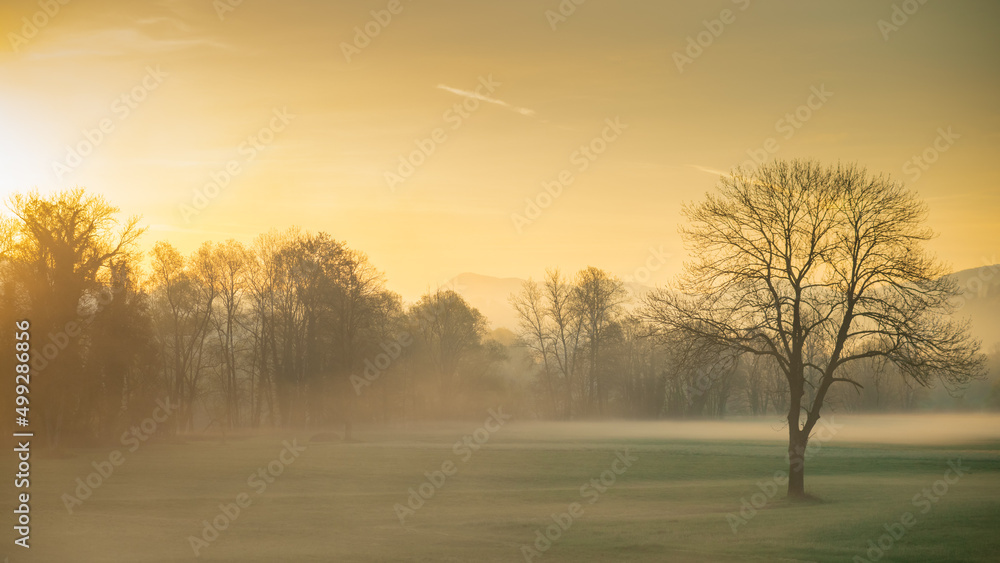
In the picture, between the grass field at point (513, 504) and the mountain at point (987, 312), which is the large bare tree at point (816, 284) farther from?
the mountain at point (987, 312)

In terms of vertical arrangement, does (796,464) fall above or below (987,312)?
below

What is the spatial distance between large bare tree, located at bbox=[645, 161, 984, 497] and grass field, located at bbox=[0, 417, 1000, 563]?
4.55 meters

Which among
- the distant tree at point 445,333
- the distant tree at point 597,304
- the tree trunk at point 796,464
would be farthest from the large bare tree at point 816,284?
the distant tree at point 445,333

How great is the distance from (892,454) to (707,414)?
189 ft

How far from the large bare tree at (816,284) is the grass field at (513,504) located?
4.55 metres

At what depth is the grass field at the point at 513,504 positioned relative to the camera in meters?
18.0

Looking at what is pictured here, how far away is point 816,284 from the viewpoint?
2639 cm

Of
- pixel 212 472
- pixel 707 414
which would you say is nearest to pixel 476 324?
pixel 707 414

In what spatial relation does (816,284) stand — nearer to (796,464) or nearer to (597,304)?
(796,464)

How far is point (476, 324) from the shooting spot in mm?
97000

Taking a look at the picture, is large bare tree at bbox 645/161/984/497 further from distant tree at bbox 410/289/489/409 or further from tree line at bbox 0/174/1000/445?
distant tree at bbox 410/289/489/409

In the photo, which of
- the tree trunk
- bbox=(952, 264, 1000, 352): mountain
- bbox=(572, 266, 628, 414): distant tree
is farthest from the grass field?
bbox=(952, 264, 1000, 352): mountain

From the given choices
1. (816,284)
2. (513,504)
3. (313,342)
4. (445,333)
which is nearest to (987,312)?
(445,333)

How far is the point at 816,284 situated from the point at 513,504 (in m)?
13.3
